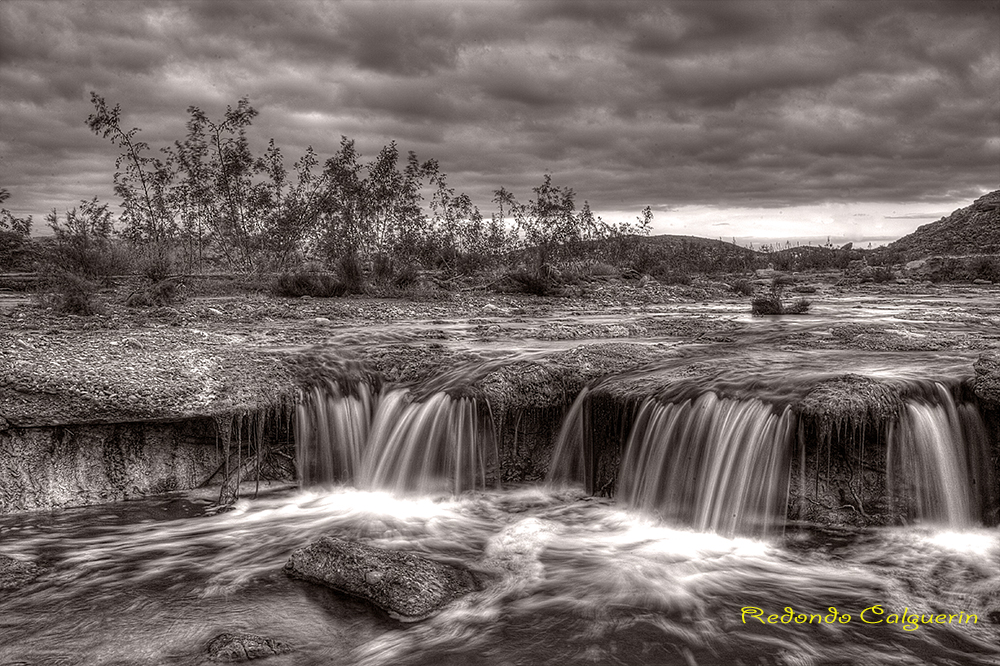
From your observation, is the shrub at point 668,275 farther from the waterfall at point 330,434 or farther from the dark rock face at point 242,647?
the dark rock face at point 242,647

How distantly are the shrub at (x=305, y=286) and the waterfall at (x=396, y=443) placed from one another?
8959 mm

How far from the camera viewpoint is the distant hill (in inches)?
1758

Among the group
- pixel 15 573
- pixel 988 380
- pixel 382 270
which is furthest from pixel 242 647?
pixel 382 270

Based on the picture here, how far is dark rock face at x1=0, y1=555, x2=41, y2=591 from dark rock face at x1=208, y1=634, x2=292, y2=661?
1839 mm

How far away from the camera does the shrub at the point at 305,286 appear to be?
16.8 meters

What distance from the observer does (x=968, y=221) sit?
177 feet

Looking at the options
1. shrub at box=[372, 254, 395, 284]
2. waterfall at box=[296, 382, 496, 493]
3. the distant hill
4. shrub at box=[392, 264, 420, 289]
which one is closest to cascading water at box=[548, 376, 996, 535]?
waterfall at box=[296, 382, 496, 493]

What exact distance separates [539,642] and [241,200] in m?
18.2

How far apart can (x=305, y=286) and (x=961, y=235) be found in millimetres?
48429

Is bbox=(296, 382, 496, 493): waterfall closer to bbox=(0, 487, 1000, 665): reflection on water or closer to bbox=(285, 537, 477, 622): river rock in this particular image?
bbox=(0, 487, 1000, 665): reflection on water

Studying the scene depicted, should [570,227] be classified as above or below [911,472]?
above

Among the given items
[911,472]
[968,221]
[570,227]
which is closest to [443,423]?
[911,472]

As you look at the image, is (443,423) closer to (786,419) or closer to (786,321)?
(786,419)

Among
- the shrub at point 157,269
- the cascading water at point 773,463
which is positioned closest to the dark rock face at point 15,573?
the cascading water at point 773,463
